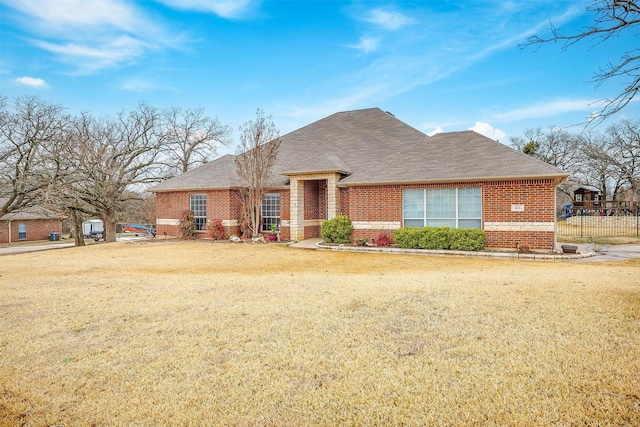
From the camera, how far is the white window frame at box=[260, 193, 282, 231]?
21031 millimetres

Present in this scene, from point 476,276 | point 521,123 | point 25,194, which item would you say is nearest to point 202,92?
point 25,194

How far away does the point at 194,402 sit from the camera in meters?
3.56

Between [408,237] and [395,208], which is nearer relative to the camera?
[408,237]

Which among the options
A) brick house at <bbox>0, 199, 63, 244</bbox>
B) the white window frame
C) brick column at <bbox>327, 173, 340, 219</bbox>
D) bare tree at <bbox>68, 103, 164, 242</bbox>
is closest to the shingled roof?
brick column at <bbox>327, 173, 340, 219</bbox>

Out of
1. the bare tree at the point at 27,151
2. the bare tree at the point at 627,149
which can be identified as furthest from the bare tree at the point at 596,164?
the bare tree at the point at 27,151

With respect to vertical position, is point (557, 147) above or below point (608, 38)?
above

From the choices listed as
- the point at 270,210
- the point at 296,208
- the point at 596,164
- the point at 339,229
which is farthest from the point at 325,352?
the point at 596,164

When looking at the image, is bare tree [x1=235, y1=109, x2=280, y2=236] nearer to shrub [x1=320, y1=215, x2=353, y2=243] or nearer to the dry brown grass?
shrub [x1=320, y1=215, x2=353, y2=243]

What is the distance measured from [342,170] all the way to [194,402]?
15715 millimetres

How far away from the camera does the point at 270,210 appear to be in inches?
837

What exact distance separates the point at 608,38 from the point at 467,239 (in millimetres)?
9947

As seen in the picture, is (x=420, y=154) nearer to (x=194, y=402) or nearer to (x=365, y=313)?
(x=365, y=313)

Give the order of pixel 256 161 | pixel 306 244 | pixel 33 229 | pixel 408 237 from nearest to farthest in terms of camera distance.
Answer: pixel 408 237
pixel 306 244
pixel 256 161
pixel 33 229

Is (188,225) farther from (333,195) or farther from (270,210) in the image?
(333,195)
